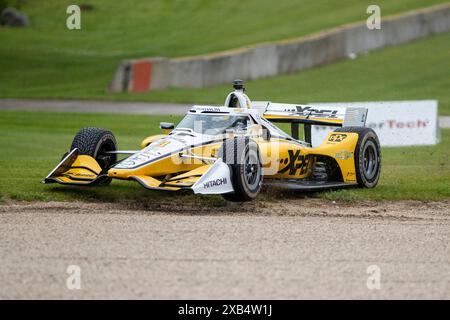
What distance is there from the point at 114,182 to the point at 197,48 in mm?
23366

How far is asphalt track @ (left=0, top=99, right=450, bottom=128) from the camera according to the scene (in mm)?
28094

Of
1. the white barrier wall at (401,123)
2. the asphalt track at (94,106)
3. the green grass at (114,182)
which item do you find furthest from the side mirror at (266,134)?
the asphalt track at (94,106)

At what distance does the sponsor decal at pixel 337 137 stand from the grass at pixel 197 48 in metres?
13.5

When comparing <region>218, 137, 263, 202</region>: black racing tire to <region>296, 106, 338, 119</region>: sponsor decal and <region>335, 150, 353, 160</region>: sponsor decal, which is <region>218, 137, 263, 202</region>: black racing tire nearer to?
<region>335, 150, 353, 160</region>: sponsor decal

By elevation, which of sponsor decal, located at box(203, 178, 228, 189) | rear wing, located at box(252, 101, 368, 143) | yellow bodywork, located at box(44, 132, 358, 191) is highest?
rear wing, located at box(252, 101, 368, 143)

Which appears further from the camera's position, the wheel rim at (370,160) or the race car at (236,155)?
the wheel rim at (370,160)

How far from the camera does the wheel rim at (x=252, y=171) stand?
41.7 feet

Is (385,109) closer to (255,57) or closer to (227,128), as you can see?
(227,128)

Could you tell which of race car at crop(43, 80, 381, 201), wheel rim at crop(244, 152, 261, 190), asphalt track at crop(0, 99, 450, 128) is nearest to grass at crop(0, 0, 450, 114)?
asphalt track at crop(0, 99, 450, 128)

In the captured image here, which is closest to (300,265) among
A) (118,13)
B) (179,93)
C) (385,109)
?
(385,109)

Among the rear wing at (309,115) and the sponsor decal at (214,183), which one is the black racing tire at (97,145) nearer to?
the sponsor decal at (214,183)

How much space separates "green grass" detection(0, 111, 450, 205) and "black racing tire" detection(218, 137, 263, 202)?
69 centimetres

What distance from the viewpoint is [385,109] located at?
21359 mm

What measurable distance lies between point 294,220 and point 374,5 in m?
30.7
